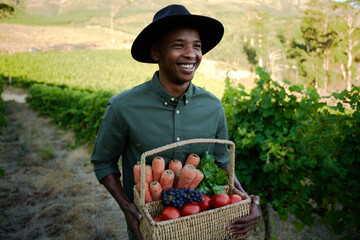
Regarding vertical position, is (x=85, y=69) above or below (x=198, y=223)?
below

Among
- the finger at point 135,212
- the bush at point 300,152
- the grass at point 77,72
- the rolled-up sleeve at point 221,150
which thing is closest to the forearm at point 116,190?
the finger at point 135,212

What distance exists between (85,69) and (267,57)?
35978 mm

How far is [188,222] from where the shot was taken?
137 cm

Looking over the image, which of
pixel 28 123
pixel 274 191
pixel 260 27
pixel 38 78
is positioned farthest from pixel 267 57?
pixel 274 191

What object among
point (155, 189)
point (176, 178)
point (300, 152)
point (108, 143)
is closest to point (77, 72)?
point (300, 152)

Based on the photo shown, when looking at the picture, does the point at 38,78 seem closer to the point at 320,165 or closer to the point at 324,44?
the point at 320,165

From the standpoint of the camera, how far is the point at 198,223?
1395mm

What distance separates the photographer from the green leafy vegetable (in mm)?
1688

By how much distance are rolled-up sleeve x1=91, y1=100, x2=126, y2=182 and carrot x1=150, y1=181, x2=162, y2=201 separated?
51 centimetres

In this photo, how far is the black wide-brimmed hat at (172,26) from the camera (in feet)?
5.72

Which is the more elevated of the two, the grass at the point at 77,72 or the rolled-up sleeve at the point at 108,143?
the rolled-up sleeve at the point at 108,143

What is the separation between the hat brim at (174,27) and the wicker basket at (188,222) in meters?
0.86

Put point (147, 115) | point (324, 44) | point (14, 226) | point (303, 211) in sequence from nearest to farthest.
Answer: point (147, 115) → point (303, 211) → point (14, 226) → point (324, 44)

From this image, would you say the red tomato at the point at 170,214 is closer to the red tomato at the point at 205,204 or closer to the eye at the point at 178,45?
the red tomato at the point at 205,204
